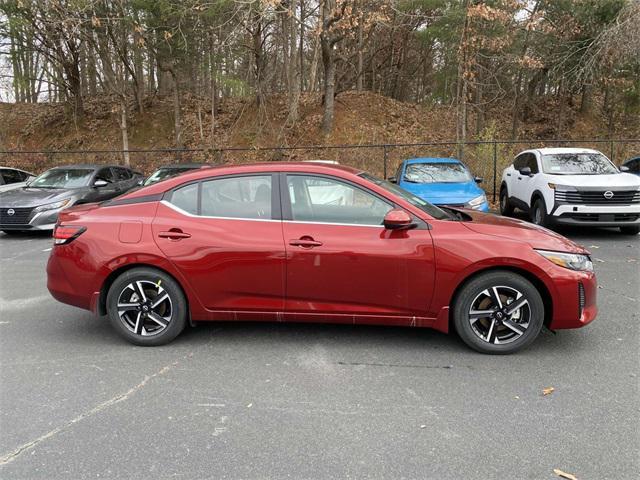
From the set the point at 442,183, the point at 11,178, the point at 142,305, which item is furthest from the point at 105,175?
the point at 142,305

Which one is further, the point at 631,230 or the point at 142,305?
the point at 631,230

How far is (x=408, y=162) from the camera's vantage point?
1109cm

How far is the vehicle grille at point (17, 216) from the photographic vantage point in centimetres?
1003

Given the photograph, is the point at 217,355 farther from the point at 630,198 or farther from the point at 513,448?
the point at 630,198

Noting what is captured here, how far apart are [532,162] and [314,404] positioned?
9151mm

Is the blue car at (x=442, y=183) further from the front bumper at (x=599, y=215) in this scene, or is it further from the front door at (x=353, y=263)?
the front door at (x=353, y=263)

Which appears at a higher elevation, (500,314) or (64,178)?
(64,178)

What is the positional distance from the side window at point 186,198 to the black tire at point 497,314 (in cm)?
244

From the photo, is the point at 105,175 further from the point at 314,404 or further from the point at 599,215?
the point at 599,215

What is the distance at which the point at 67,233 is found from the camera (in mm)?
4379

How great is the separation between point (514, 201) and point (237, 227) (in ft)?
29.4

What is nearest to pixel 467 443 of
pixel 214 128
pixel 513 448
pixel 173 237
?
pixel 513 448

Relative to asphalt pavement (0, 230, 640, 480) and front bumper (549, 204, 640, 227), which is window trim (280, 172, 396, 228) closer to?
asphalt pavement (0, 230, 640, 480)

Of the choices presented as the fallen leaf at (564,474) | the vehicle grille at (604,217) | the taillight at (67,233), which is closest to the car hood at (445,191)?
the vehicle grille at (604,217)
